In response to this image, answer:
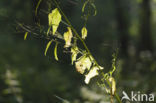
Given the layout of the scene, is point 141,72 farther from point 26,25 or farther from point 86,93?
point 26,25

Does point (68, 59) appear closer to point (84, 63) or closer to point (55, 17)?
point (84, 63)

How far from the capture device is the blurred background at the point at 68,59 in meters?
3.65

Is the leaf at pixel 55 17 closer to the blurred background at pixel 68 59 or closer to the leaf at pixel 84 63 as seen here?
the blurred background at pixel 68 59

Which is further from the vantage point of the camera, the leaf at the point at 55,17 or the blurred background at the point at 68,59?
the blurred background at the point at 68,59

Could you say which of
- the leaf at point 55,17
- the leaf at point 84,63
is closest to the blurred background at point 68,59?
the leaf at point 55,17

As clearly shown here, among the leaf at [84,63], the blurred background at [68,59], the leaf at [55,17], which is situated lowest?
the blurred background at [68,59]

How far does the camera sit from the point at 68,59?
153 cm

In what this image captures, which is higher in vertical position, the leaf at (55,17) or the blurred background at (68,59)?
the leaf at (55,17)

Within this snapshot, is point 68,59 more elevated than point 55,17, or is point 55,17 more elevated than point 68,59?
point 55,17

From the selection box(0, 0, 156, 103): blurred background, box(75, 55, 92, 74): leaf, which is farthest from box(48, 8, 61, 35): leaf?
box(75, 55, 92, 74): leaf

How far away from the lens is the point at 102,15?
10.7m

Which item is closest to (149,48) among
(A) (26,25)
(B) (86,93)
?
(B) (86,93)

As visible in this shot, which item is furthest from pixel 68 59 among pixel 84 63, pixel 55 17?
pixel 55 17

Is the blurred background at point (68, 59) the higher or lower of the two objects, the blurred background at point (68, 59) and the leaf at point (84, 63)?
the lower
